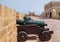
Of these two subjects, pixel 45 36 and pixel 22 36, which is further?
pixel 45 36

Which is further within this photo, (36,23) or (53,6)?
(53,6)

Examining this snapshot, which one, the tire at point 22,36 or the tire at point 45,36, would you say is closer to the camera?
the tire at point 22,36

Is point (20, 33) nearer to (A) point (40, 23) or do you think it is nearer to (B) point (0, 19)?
(A) point (40, 23)

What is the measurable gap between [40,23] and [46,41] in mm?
997

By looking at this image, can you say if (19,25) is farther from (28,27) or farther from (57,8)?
(57,8)

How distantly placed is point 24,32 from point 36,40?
1161 mm

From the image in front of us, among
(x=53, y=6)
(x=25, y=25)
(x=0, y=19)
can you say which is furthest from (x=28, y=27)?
(x=53, y=6)

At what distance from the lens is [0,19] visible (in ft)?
6.76

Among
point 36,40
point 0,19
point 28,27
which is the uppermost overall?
point 0,19

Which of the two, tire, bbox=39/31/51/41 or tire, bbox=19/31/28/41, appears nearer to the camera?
tire, bbox=19/31/28/41

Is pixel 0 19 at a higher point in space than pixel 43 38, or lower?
higher

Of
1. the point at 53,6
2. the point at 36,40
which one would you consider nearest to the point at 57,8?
the point at 53,6

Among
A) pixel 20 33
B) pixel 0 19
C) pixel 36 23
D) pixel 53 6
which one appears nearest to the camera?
pixel 0 19

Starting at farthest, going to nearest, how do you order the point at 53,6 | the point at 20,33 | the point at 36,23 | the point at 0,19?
the point at 53,6
the point at 36,23
the point at 20,33
the point at 0,19
